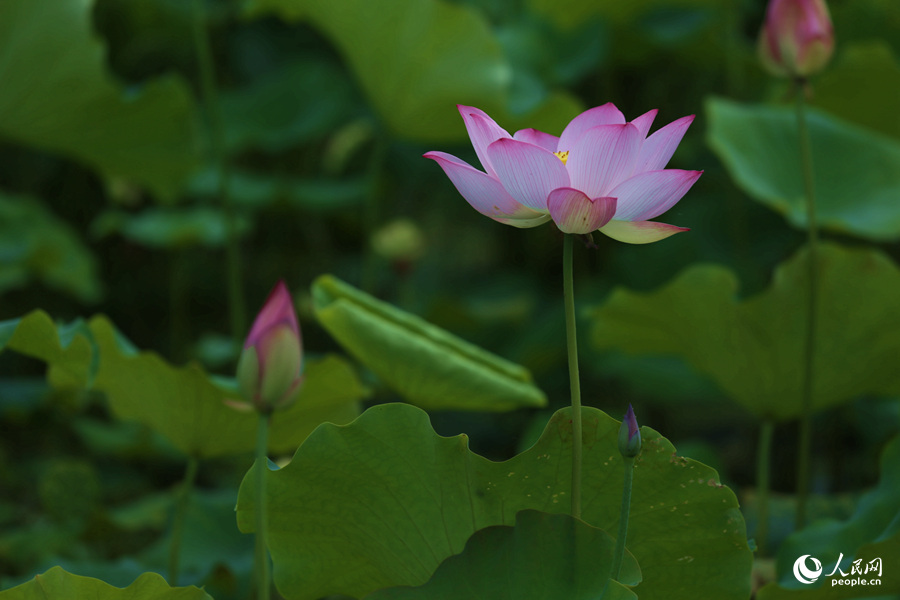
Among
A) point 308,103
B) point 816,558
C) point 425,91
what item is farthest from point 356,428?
point 308,103

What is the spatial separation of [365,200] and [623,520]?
1.30 metres

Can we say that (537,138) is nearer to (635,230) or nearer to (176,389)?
(635,230)

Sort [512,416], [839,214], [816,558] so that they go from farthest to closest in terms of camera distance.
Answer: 1. [512,416]
2. [839,214]
3. [816,558]

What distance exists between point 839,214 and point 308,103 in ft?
3.41

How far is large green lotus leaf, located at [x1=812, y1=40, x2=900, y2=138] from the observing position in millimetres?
1183

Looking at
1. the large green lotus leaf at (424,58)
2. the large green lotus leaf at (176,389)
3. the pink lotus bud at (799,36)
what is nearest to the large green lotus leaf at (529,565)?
the large green lotus leaf at (176,389)

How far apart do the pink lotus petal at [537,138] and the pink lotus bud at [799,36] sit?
17.6 inches

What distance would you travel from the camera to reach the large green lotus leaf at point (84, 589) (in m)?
0.46

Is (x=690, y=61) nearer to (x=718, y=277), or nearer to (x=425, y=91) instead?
(x=425, y=91)

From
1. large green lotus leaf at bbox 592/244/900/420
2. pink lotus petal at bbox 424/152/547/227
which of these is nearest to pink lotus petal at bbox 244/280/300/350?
pink lotus petal at bbox 424/152/547/227

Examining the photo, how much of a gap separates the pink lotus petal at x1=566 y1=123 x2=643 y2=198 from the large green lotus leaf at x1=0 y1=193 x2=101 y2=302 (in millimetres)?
1100

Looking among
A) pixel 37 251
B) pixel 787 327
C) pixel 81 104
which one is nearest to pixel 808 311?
pixel 787 327

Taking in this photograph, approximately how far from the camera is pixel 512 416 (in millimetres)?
1458

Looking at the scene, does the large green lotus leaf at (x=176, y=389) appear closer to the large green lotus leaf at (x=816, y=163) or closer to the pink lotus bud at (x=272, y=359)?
the pink lotus bud at (x=272, y=359)
